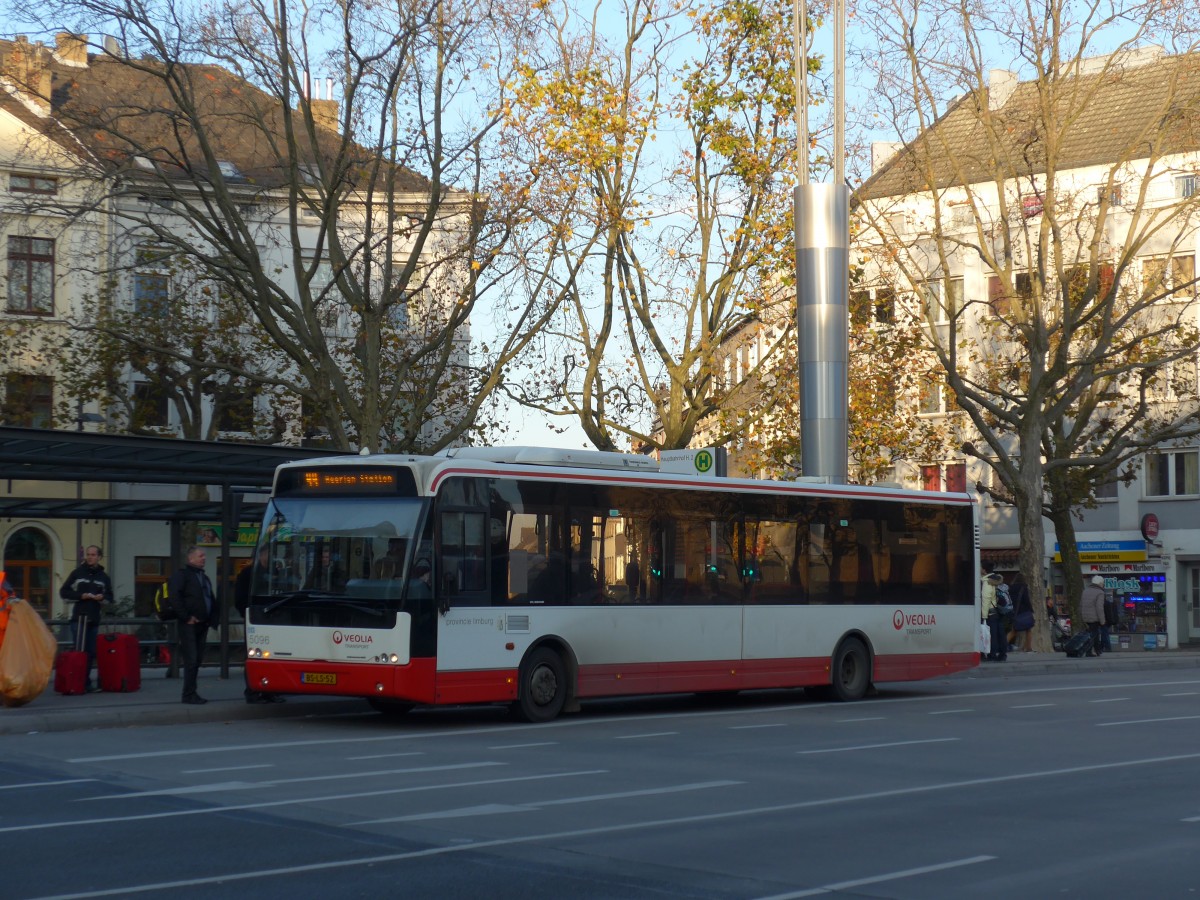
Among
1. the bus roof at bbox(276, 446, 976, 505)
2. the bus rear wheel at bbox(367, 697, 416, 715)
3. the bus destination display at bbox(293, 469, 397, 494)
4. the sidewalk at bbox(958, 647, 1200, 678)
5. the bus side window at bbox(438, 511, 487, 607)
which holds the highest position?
the bus roof at bbox(276, 446, 976, 505)

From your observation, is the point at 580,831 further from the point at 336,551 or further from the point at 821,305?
the point at 821,305

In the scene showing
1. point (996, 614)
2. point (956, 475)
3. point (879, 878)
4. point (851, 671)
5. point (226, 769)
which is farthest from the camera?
point (956, 475)

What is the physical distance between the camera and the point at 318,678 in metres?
17.4

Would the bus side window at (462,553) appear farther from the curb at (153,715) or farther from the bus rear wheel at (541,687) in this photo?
the curb at (153,715)

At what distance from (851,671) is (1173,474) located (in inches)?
1417

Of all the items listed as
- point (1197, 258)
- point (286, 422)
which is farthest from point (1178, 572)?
point (286, 422)

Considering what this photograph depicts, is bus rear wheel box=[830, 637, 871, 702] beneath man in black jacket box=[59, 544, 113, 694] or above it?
beneath

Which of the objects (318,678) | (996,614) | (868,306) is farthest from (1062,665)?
(318,678)

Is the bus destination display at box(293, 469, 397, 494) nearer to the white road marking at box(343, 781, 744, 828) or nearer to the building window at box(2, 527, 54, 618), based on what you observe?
the white road marking at box(343, 781, 744, 828)

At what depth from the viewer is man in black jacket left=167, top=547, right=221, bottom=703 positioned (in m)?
18.5

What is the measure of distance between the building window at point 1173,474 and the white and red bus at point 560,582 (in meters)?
34.8

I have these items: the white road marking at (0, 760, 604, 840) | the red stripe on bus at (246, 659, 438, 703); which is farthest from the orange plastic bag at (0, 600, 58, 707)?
the white road marking at (0, 760, 604, 840)

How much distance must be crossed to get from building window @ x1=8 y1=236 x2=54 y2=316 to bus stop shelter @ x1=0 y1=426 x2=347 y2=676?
73.1 feet

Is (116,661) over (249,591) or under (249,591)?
under
